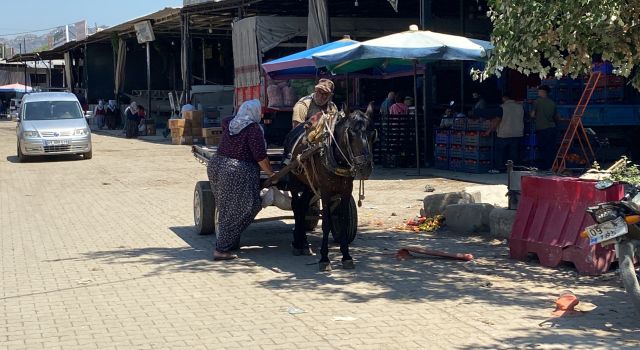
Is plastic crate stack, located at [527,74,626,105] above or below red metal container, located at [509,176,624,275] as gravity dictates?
above

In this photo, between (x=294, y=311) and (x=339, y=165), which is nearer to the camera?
(x=294, y=311)

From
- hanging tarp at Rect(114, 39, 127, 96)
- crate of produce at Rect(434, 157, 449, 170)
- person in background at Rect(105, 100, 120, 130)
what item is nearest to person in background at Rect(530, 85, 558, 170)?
crate of produce at Rect(434, 157, 449, 170)

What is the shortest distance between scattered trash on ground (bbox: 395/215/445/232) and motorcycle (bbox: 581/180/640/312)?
450 centimetres

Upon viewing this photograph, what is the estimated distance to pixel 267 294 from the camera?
763 cm

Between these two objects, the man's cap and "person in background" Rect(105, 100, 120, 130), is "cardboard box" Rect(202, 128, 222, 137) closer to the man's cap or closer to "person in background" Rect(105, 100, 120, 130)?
"person in background" Rect(105, 100, 120, 130)

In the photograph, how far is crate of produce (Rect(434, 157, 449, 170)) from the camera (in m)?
18.5

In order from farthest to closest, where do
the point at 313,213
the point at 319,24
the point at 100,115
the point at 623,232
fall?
the point at 100,115
the point at 319,24
the point at 313,213
the point at 623,232

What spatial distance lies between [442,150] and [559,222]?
1022 cm

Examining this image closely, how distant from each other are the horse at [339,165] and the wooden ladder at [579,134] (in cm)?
794

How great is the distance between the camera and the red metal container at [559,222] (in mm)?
8102

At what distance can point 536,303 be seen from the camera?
283 inches

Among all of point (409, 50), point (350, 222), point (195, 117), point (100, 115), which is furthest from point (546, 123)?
point (100, 115)

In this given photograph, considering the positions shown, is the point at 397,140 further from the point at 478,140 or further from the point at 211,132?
the point at 211,132

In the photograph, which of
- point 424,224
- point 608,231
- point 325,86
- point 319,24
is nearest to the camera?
point 608,231
